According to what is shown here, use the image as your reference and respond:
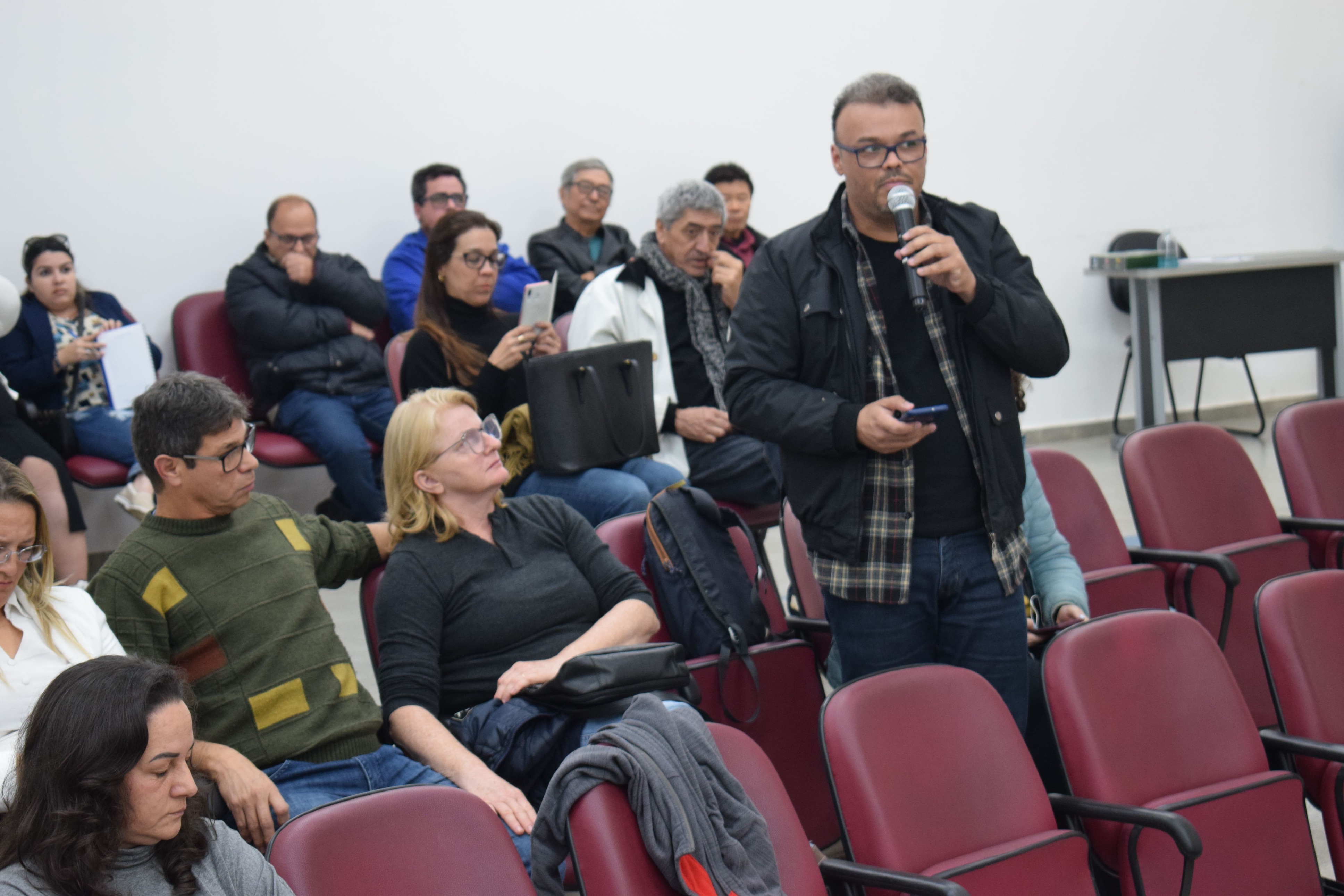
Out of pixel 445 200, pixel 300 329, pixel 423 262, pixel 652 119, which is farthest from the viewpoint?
pixel 652 119

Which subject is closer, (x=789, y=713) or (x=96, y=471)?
(x=789, y=713)

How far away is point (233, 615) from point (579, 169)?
3372mm

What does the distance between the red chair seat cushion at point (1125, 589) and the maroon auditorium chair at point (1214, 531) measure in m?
0.07

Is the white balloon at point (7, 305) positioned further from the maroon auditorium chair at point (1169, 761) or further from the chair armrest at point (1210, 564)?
the chair armrest at point (1210, 564)

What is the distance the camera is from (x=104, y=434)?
385 centimetres

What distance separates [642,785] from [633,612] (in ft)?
2.20

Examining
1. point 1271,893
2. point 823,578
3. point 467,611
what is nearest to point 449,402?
point 467,611

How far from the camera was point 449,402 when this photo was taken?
7.26ft

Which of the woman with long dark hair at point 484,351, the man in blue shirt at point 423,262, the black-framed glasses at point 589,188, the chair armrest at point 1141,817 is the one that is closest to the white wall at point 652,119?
the man in blue shirt at point 423,262

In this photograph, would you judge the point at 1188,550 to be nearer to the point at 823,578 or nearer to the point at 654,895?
the point at 823,578

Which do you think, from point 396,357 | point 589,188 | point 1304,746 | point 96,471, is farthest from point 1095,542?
point 96,471

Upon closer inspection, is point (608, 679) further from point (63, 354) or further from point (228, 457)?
point (63, 354)

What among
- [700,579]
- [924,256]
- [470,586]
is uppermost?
[924,256]

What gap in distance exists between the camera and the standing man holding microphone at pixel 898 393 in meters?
1.85
